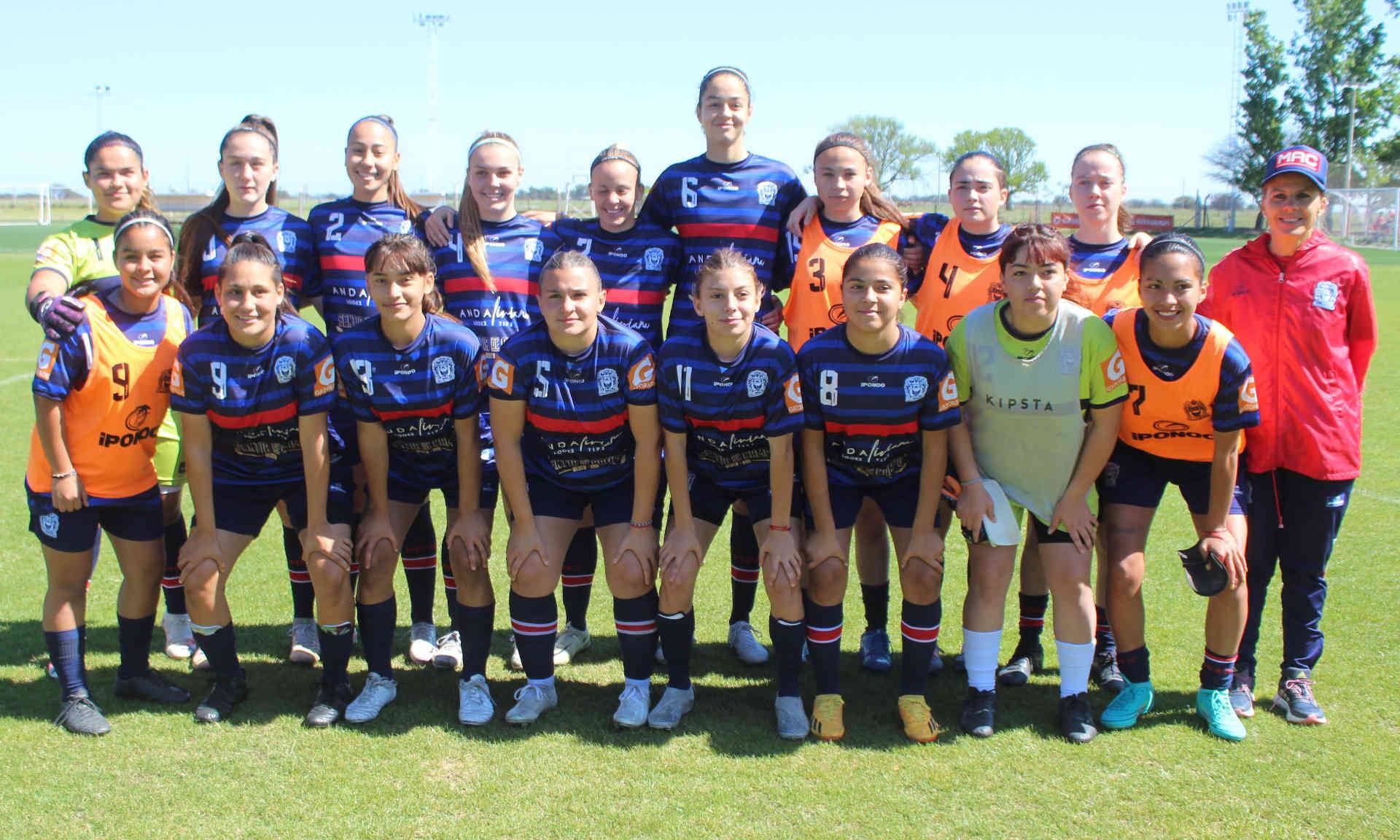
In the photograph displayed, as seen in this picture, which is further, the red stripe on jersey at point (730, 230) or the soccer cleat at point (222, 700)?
the red stripe on jersey at point (730, 230)

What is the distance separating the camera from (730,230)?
4234 mm

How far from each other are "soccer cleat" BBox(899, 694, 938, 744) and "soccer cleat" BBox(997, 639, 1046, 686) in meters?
0.54

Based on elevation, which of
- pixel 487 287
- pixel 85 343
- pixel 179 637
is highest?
pixel 487 287

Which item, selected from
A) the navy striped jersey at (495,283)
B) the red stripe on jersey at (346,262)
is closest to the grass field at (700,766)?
the navy striped jersey at (495,283)

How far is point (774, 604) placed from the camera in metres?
3.65

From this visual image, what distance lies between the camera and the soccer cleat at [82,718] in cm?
356

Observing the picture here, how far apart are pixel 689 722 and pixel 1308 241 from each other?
272 cm

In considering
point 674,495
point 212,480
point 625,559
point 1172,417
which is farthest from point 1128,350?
point 212,480

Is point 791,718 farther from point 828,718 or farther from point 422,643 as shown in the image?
point 422,643

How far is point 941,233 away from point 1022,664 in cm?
172

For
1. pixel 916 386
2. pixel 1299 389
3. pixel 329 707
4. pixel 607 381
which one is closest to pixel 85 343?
pixel 329 707

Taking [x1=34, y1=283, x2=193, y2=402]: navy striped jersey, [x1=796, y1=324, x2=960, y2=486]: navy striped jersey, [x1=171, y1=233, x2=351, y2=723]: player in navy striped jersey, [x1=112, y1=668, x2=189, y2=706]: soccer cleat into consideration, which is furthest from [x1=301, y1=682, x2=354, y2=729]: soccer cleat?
[x1=796, y1=324, x2=960, y2=486]: navy striped jersey

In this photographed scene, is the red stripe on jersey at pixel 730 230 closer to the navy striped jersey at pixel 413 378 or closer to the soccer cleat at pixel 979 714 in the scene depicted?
the navy striped jersey at pixel 413 378

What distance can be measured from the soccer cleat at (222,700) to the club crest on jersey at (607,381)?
1.66m
